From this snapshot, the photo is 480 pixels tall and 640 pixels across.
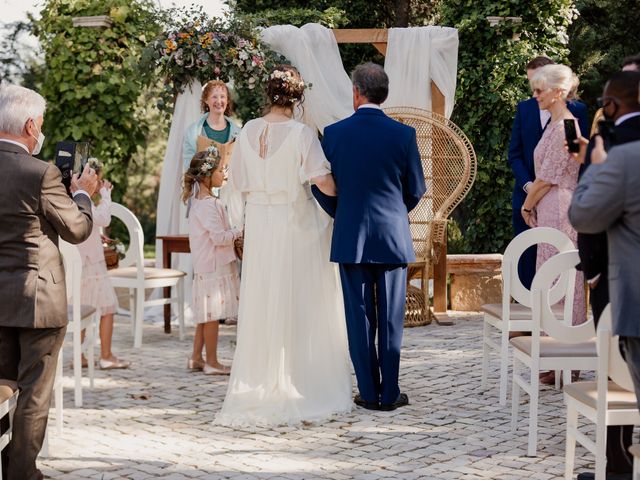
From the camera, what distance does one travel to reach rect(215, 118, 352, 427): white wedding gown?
530 cm

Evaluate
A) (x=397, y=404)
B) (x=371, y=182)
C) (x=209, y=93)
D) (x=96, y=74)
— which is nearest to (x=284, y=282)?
(x=371, y=182)

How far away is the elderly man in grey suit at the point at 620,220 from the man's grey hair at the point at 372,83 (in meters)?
2.37

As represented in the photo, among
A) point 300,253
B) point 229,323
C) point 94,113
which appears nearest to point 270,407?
point 300,253

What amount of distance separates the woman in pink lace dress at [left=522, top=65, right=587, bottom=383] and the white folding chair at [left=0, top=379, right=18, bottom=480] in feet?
10.5

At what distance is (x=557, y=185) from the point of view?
580 cm

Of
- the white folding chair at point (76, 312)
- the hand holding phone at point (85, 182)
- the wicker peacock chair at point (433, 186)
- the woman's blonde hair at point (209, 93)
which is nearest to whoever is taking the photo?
the hand holding phone at point (85, 182)

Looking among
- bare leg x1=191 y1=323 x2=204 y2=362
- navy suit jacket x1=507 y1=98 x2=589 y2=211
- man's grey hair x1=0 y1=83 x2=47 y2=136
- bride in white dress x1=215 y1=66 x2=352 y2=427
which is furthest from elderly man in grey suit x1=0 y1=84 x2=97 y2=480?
navy suit jacket x1=507 y1=98 x2=589 y2=211

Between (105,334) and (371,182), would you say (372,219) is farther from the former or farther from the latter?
(105,334)

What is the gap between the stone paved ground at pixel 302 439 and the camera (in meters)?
4.36

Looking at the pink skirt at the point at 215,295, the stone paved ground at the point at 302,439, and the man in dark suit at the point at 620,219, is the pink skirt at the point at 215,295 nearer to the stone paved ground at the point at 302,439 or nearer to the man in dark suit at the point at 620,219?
the stone paved ground at the point at 302,439

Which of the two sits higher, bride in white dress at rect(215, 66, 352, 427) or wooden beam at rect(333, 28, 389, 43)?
wooden beam at rect(333, 28, 389, 43)

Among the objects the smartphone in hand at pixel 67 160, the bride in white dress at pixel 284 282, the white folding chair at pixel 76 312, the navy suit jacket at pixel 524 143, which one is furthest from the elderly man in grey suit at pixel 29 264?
the navy suit jacket at pixel 524 143

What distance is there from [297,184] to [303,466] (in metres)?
1.62

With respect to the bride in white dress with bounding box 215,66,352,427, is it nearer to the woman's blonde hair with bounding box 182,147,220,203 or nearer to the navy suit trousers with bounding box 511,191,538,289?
the woman's blonde hair with bounding box 182,147,220,203
